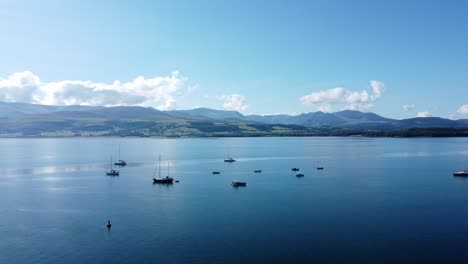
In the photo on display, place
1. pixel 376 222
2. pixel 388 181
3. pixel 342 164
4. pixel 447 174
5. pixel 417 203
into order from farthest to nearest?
pixel 342 164, pixel 447 174, pixel 388 181, pixel 417 203, pixel 376 222

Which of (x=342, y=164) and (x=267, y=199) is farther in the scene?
(x=342, y=164)

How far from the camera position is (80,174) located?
13350 centimetres

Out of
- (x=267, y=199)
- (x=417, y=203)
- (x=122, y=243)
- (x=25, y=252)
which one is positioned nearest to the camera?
(x=25, y=252)

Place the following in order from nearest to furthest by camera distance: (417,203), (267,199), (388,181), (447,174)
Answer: (417,203)
(267,199)
(388,181)
(447,174)

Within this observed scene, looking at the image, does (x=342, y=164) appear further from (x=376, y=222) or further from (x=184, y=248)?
(x=184, y=248)

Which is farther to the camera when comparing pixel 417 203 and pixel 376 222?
pixel 417 203

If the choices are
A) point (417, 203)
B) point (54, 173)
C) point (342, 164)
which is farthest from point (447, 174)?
point (54, 173)

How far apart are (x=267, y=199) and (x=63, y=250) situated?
155 feet

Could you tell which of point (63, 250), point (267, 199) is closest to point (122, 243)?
point (63, 250)

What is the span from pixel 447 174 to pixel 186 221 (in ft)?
341

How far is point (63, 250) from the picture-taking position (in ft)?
176

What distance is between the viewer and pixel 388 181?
115 m

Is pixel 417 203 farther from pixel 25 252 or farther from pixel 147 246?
pixel 25 252

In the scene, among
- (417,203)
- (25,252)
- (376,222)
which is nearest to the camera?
(25,252)
